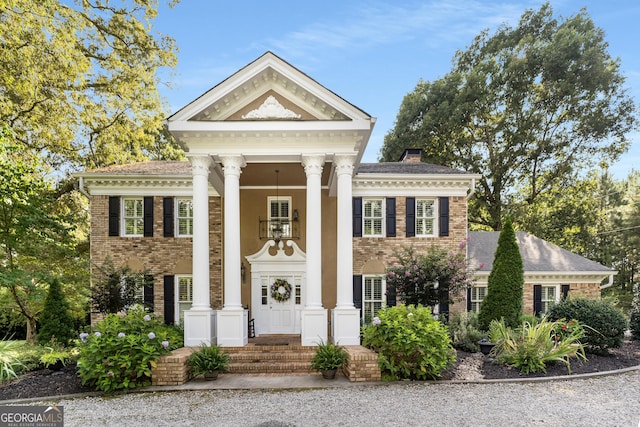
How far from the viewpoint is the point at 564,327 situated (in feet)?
30.6

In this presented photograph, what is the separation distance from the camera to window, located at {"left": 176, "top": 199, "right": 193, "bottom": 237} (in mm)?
13672

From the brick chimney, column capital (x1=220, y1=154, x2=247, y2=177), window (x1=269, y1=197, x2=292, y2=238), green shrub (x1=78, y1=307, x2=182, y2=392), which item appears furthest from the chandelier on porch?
the brick chimney

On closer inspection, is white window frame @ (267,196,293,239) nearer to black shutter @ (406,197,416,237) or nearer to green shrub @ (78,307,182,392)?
black shutter @ (406,197,416,237)

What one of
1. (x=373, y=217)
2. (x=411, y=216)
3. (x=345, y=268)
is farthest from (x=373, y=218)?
(x=345, y=268)

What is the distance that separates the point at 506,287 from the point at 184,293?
35.0 feet

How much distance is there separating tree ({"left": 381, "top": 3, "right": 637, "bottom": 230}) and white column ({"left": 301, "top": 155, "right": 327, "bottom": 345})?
16.4 metres

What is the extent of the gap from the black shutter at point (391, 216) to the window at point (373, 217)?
8.6 inches

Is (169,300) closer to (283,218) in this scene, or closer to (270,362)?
(283,218)

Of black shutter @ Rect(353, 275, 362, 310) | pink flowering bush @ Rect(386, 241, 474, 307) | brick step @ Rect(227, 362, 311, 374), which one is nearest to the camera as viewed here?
brick step @ Rect(227, 362, 311, 374)

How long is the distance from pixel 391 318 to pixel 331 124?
15.6 ft

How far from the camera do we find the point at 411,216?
13781 mm

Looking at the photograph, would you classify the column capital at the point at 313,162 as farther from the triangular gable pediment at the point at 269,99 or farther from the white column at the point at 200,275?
the white column at the point at 200,275

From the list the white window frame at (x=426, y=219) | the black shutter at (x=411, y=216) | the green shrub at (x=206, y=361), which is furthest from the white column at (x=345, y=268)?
the white window frame at (x=426, y=219)

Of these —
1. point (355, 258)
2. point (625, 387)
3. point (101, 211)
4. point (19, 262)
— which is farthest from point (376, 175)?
point (19, 262)
